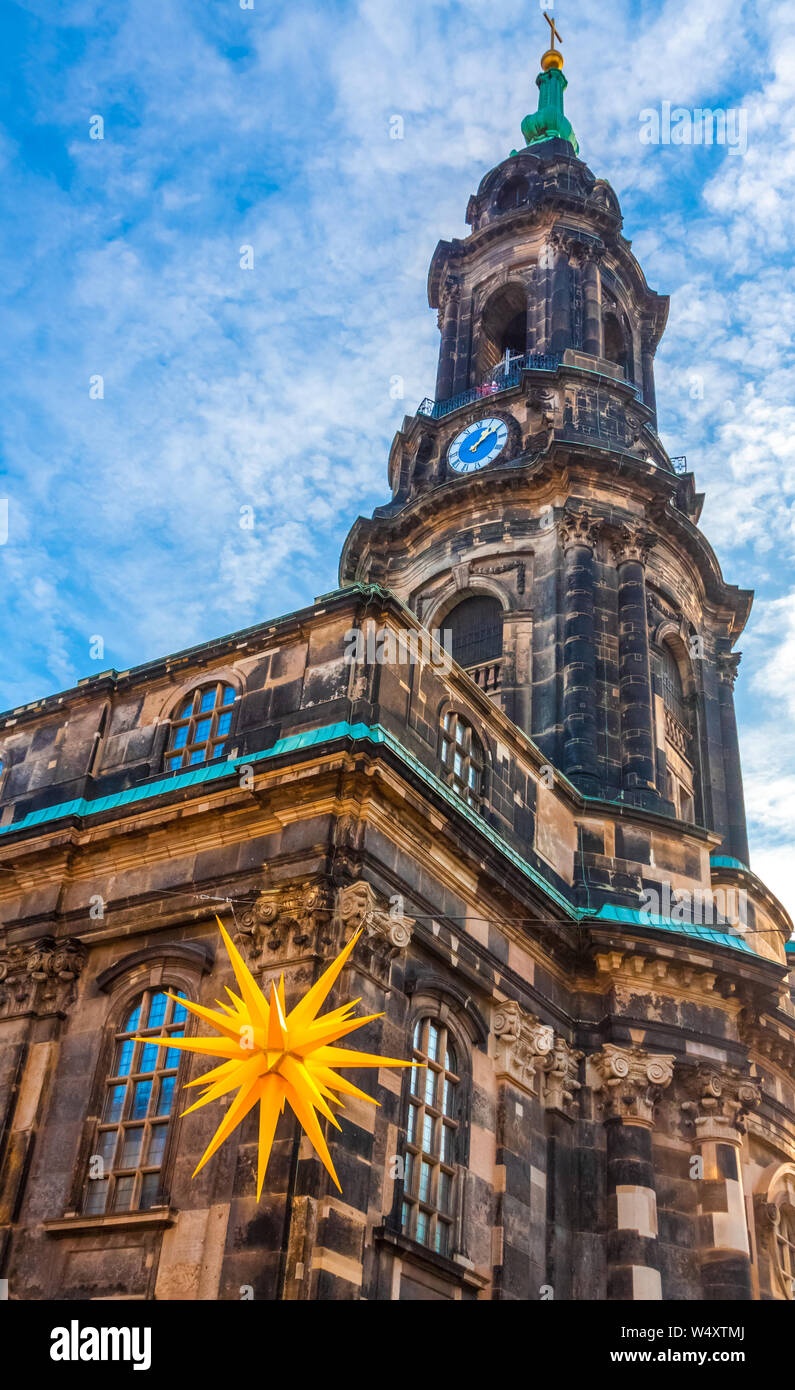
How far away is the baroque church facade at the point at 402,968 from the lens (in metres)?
17.8

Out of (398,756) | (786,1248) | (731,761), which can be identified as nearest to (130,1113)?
(398,756)

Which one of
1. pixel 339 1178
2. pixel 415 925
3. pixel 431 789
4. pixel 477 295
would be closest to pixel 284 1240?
pixel 339 1178

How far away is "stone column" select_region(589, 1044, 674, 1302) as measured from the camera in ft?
69.3

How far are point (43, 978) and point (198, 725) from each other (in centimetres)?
449

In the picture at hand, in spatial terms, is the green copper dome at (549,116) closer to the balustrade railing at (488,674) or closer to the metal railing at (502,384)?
the metal railing at (502,384)

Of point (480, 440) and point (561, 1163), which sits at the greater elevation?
point (480, 440)

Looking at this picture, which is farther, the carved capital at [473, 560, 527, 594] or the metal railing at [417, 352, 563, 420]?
the metal railing at [417, 352, 563, 420]

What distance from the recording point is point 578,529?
31.7m

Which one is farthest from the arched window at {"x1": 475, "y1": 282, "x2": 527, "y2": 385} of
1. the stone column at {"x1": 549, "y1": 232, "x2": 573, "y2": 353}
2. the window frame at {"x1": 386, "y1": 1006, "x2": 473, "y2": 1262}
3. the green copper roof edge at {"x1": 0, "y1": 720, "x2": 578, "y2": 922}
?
the window frame at {"x1": 386, "y1": 1006, "x2": 473, "y2": 1262}

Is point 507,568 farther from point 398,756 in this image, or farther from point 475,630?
point 398,756

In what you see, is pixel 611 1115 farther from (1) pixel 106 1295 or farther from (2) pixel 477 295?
(2) pixel 477 295

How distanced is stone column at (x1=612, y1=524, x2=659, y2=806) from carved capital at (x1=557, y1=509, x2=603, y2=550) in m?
0.57

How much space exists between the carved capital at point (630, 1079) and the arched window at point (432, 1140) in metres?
3.52

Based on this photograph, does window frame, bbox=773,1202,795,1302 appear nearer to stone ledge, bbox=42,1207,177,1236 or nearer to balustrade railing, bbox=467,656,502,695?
balustrade railing, bbox=467,656,502,695
